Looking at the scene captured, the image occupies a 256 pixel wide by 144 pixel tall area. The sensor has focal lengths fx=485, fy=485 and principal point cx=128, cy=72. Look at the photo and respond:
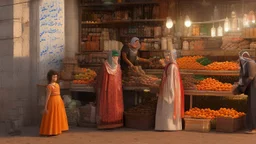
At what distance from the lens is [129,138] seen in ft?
31.1

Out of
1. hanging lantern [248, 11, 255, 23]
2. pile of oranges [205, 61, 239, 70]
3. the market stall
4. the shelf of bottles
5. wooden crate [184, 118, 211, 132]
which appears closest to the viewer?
wooden crate [184, 118, 211, 132]

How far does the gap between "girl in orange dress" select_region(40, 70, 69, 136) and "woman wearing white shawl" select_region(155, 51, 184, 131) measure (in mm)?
2113

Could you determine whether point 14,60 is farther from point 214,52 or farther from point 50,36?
point 214,52

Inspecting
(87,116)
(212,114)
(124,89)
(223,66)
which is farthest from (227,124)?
(87,116)

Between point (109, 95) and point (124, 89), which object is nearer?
point (109, 95)

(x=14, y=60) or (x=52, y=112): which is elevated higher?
(x=14, y=60)

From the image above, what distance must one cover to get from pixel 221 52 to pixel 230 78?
1.24 metres

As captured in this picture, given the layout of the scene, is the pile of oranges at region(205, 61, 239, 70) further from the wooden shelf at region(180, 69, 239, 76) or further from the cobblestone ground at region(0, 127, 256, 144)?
the cobblestone ground at region(0, 127, 256, 144)

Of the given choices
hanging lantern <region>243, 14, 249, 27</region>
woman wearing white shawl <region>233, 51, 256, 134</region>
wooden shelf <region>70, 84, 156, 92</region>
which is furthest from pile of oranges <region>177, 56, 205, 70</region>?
hanging lantern <region>243, 14, 249, 27</region>

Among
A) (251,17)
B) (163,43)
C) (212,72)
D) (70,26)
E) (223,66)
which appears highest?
(251,17)

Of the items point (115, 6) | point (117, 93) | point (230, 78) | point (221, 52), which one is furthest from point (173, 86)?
point (115, 6)

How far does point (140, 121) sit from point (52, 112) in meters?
1.99

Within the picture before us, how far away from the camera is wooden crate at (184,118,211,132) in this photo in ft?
33.4

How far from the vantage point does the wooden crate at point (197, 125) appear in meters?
10.2
